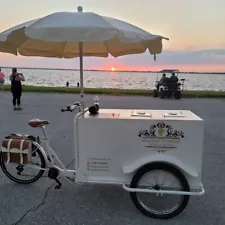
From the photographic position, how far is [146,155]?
3.51m

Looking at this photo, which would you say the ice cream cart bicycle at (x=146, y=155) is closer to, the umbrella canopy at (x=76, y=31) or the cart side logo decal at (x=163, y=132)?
the cart side logo decal at (x=163, y=132)

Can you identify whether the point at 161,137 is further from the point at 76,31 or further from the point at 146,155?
the point at 76,31

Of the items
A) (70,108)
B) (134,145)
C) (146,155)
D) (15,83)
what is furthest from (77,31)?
(15,83)

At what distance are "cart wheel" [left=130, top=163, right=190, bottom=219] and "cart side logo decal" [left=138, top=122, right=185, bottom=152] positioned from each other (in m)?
0.22

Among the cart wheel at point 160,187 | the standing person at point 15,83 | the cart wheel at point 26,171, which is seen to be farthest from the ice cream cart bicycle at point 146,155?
the standing person at point 15,83

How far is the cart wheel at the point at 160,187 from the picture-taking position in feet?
11.3

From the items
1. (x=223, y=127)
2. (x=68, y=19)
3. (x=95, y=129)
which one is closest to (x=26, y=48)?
(x=68, y=19)

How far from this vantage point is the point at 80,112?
3791 millimetres

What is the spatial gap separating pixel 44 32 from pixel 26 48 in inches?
64.9

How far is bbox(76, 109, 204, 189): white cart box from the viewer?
134 inches

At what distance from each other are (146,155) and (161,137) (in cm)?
28

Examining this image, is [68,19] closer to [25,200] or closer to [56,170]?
[56,170]

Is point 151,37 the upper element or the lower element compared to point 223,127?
upper

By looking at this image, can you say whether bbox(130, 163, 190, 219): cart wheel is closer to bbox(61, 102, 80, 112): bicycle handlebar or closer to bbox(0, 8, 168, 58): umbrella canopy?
bbox(61, 102, 80, 112): bicycle handlebar
